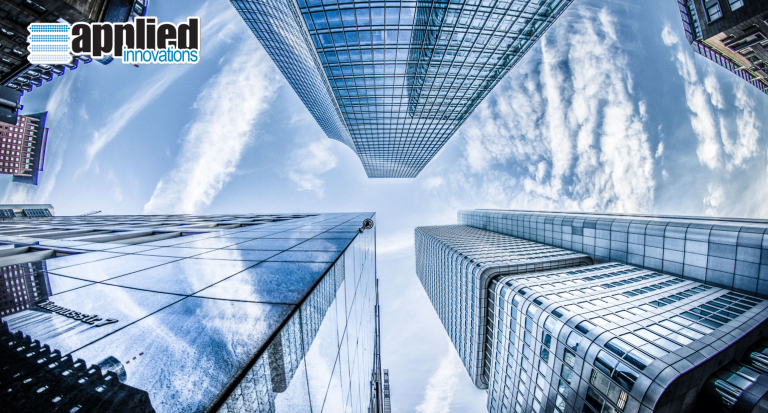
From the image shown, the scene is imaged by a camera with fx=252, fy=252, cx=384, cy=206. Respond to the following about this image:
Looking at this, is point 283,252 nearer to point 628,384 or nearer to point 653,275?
point 628,384

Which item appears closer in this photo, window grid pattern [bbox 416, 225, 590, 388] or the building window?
window grid pattern [bbox 416, 225, 590, 388]

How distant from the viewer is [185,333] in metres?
3.02

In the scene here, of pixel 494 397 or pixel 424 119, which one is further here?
pixel 424 119

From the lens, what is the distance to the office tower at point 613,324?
1526 cm

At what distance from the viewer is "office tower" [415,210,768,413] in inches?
601

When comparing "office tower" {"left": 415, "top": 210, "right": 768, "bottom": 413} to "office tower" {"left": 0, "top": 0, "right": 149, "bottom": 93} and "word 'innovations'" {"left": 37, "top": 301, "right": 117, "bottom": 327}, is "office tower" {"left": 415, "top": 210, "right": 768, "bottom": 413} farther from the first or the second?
"office tower" {"left": 0, "top": 0, "right": 149, "bottom": 93}

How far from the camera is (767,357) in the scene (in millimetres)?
16109

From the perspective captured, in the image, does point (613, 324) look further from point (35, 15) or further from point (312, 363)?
point (35, 15)

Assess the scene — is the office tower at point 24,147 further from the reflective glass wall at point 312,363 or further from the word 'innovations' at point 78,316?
the reflective glass wall at point 312,363

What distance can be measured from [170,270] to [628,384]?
24.5 meters

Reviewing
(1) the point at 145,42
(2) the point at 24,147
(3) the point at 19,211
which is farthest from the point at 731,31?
(2) the point at 24,147

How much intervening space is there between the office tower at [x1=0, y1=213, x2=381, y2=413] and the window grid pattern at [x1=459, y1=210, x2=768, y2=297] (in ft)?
119

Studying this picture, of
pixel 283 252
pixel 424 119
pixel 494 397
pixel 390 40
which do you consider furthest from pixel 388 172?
pixel 283 252

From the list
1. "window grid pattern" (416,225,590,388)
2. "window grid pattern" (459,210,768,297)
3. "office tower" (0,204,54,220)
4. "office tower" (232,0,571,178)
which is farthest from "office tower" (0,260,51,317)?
"office tower" (0,204,54,220)
